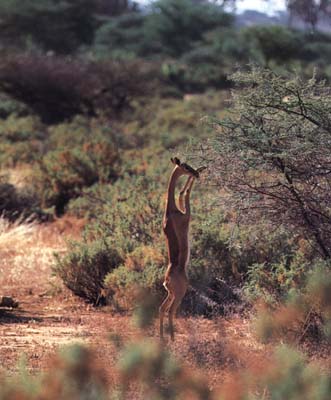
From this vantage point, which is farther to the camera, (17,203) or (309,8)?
(309,8)

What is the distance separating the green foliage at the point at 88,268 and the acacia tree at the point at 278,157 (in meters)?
2.36

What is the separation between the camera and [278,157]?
714cm

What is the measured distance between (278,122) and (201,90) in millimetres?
32001

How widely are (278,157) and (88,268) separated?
2.97 meters

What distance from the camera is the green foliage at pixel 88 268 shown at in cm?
925

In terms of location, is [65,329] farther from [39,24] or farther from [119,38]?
[119,38]

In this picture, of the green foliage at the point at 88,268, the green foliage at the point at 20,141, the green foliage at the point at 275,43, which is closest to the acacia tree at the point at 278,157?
the green foliage at the point at 88,268

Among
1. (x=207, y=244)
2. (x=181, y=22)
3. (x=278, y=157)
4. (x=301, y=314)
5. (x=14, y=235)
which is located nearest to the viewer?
(x=301, y=314)

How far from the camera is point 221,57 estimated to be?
144ft

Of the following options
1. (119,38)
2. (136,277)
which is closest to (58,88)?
(136,277)

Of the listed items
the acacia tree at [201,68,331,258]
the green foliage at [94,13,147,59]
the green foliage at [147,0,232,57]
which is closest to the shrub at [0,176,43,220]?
the acacia tree at [201,68,331,258]

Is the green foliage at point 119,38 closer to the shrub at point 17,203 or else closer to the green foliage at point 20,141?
the green foliage at point 20,141

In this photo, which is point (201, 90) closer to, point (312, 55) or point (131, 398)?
point (312, 55)

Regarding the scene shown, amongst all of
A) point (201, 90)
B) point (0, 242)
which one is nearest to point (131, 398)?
point (0, 242)
